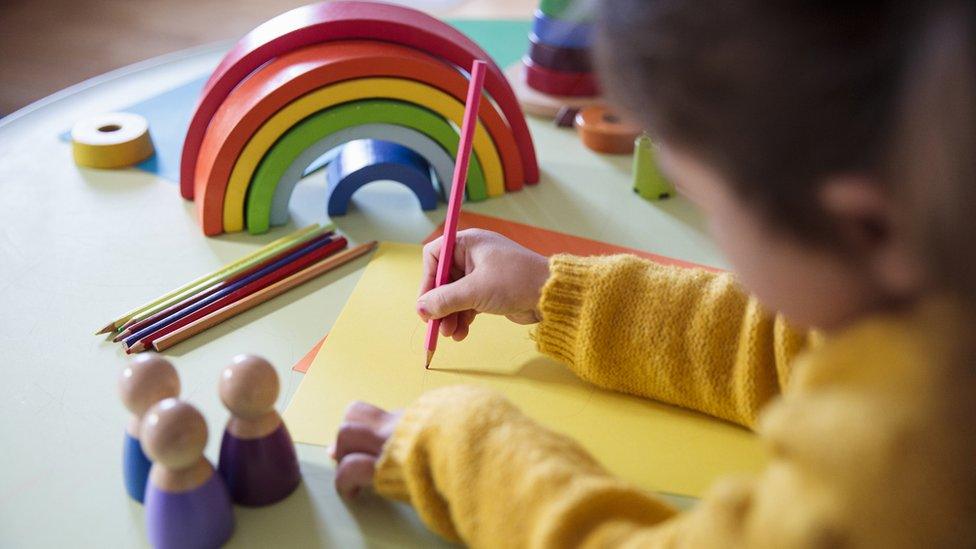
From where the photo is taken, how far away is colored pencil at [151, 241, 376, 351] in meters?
0.70

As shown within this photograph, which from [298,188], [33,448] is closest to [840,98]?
[33,448]

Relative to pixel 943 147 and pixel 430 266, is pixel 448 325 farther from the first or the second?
pixel 943 147

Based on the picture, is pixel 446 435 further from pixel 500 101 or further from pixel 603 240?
pixel 500 101

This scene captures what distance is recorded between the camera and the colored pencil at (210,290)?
71cm

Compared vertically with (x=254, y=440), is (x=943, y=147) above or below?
above

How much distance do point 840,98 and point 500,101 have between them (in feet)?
2.04

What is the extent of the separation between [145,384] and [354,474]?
131mm

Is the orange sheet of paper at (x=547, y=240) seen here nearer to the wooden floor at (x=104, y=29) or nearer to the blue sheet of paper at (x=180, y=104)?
the blue sheet of paper at (x=180, y=104)

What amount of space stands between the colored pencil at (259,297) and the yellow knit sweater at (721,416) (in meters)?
0.21

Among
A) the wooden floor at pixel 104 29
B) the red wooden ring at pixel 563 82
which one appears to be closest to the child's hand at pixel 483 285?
the red wooden ring at pixel 563 82

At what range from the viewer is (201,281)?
0.76 metres

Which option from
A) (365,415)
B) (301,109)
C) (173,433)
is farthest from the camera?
(301,109)

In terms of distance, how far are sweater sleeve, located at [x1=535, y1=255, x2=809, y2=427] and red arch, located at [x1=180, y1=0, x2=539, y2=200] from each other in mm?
307

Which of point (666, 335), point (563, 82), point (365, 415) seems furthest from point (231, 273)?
point (563, 82)
